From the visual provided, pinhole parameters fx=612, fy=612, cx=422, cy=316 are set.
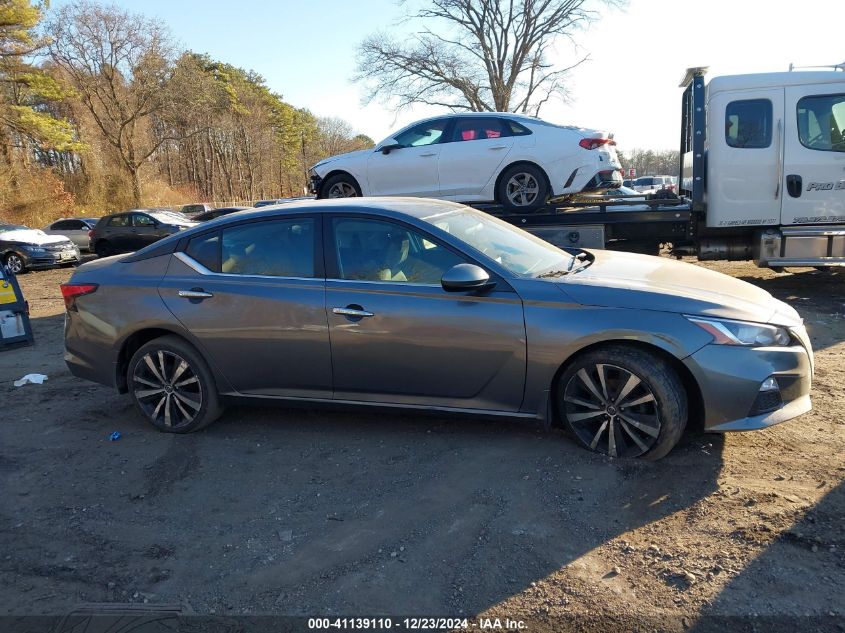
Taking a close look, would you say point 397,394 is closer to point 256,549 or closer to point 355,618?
point 256,549

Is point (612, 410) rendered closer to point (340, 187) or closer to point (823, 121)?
point (340, 187)

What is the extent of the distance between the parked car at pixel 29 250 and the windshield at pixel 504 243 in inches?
666

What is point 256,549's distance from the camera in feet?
9.87

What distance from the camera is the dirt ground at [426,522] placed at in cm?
255

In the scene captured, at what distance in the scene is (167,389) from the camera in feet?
14.6

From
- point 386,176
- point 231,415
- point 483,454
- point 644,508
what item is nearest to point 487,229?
point 483,454

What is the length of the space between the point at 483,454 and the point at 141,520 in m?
2.00

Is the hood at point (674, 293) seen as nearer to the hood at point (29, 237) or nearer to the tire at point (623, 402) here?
the tire at point (623, 402)

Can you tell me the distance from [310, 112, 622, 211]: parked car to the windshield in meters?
3.40

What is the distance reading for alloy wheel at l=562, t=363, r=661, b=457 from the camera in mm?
3506

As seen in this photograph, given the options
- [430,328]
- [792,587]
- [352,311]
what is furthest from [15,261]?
A: [792,587]

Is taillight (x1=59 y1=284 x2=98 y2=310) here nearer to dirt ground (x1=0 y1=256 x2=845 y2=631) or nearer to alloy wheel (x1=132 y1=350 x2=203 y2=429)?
alloy wheel (x1=132 y1=350 x2=203 y2=429)

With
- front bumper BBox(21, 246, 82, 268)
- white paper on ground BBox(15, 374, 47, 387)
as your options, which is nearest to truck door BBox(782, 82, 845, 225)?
white paper on ground BBox(15, 374, 47, 387)

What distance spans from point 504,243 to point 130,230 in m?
17.7
